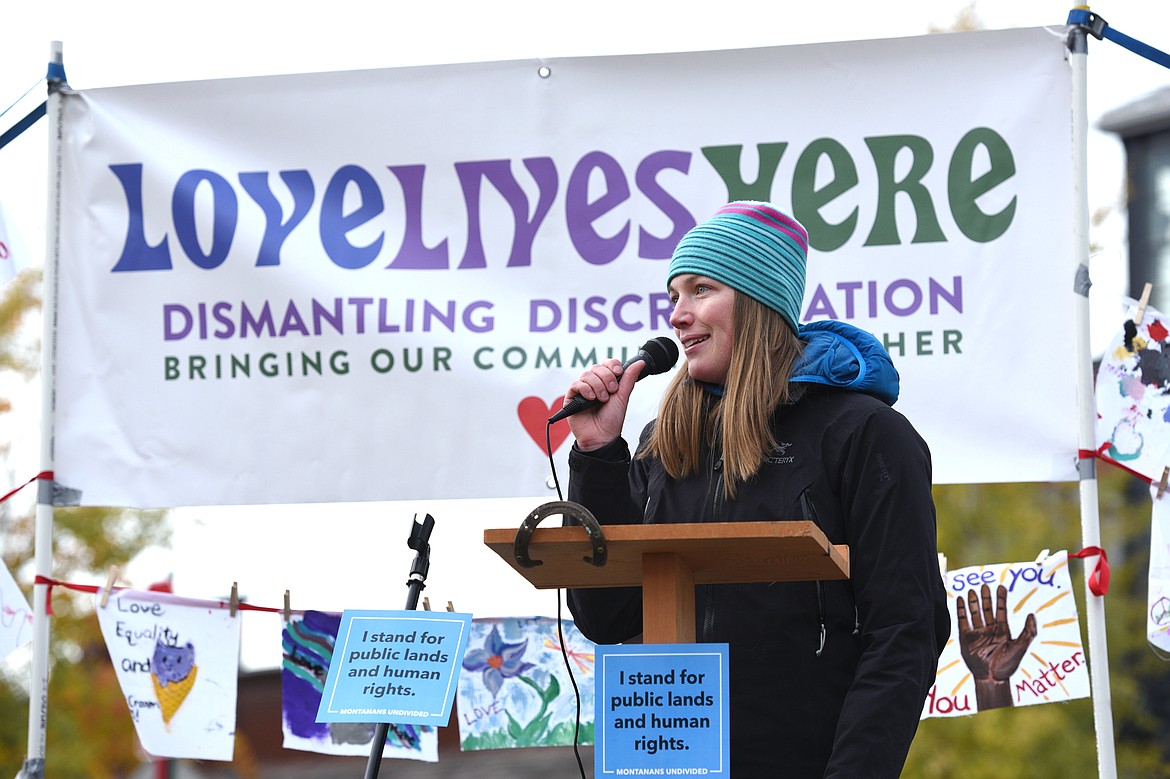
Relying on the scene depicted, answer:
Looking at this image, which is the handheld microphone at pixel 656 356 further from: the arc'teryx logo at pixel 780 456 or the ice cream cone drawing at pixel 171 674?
the ice cream cone drawing at pixel 171 674

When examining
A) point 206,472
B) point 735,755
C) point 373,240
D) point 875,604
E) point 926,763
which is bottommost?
point 926,763

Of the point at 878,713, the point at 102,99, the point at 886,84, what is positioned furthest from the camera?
the point at 102,99

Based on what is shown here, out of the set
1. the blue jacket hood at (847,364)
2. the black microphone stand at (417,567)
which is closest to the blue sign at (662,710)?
the blue jacket hood at (847,364)

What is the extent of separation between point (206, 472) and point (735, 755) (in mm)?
2768

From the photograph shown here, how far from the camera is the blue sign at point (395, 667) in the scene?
263 centimetres

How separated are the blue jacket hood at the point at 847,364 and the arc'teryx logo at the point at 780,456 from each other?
0.12m

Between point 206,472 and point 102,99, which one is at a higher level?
point 102,99

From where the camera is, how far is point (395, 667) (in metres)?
2.68

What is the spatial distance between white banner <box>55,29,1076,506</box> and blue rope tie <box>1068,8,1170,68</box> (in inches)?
3.7

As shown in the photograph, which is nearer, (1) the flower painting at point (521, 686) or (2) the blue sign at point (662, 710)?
(2) the blue sign at point (662, 710)

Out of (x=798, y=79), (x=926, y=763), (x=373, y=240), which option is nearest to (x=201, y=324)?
(x=373, y=240)

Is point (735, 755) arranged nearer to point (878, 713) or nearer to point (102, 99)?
point (878, 713)

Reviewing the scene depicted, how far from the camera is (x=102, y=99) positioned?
479cm

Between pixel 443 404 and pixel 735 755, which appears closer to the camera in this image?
pixel 735 755
